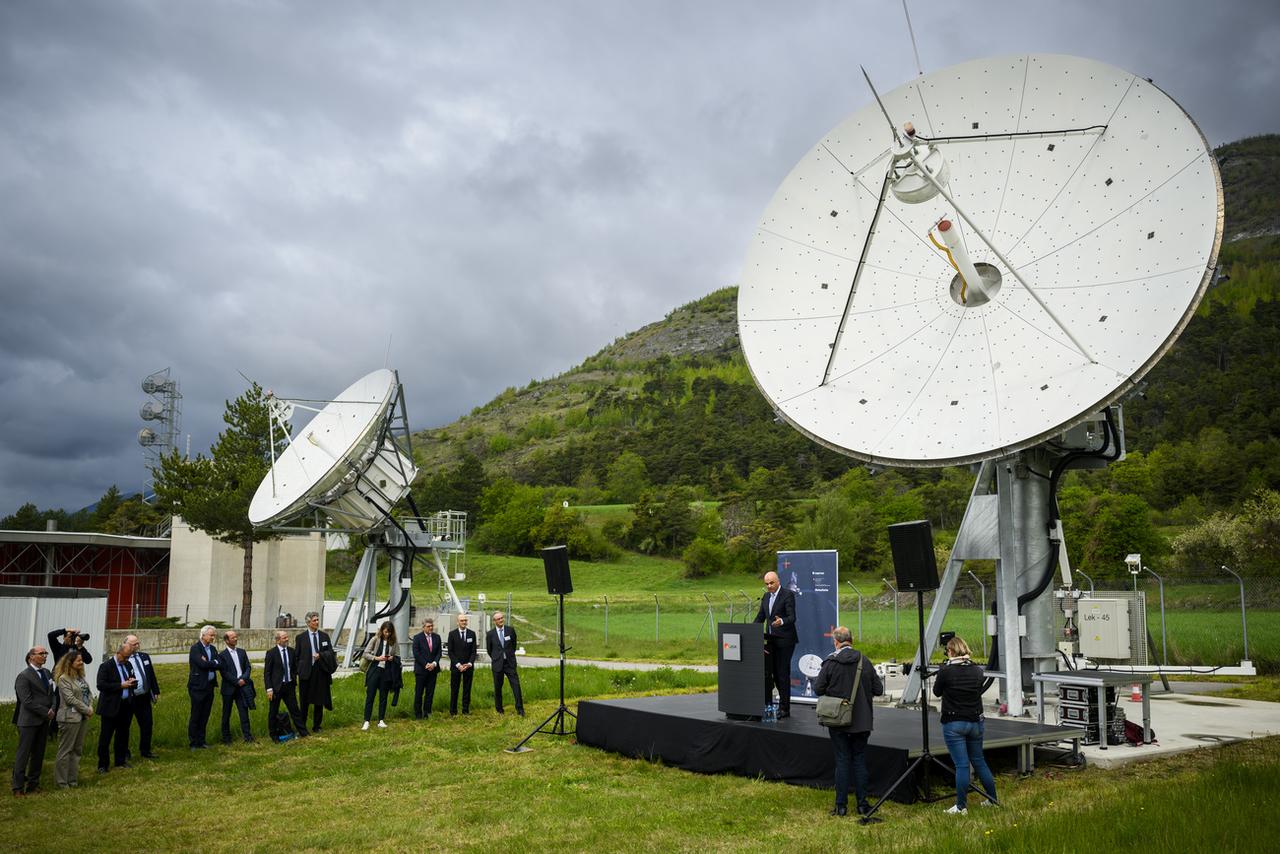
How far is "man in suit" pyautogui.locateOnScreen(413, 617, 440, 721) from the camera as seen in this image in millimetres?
17039

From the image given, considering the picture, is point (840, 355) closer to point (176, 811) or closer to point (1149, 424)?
point (176, 811)

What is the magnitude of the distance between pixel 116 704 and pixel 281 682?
276 centimetres

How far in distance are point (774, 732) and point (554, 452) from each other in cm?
15342

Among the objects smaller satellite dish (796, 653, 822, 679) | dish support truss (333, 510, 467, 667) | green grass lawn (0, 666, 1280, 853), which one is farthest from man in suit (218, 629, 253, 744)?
dish support truss (333, 510, 467, 667)

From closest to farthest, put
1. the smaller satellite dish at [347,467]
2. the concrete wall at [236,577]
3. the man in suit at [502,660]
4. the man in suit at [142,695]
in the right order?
the man in suit at [142,695]
the man in suit at [502,660]
the smaller satellite dish at [347,467]
the concrete wall at [236,577]

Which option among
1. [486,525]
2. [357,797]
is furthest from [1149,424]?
[357,797]

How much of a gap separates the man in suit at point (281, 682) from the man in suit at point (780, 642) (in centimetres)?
764

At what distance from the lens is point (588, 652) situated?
32844mm

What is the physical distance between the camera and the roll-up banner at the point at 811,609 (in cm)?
1658

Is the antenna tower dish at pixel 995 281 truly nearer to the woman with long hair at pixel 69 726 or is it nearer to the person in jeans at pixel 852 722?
the person in jeans at pixel 852 722

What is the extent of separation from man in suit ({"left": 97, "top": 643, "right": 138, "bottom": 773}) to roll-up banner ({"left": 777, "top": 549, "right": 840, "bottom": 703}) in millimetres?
10198

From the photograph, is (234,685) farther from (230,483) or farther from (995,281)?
(230,483)

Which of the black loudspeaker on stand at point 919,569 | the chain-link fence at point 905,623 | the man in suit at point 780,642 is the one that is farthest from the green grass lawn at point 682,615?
the black loudspeaker on stand at point 919,569

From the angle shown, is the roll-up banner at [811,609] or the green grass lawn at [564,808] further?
the roll-up banner at [811,609]
